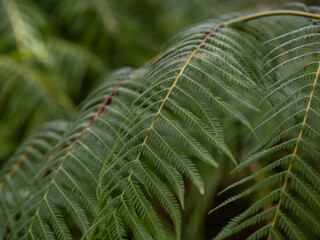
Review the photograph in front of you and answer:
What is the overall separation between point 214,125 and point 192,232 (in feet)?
2.08

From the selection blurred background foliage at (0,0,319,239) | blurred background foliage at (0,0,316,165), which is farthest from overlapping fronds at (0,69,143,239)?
blurred background foliage at (0,0,316,165)

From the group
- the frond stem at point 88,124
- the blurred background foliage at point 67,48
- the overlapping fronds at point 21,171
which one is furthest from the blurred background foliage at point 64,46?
the frond stem at point 88,124

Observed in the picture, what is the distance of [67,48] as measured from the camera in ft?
6.60

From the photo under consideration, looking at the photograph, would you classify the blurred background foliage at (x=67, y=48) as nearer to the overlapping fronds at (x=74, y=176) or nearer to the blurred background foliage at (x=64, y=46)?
the blurred background foliage at (x=64, y=46)

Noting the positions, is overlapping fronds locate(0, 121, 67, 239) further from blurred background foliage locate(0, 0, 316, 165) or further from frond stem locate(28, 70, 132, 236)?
blurred background foliage locate(0, 0, 316, 165)

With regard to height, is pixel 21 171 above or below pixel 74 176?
below

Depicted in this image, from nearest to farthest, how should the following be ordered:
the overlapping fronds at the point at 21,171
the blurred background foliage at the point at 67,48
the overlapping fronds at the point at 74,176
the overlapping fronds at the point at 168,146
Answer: the overlapping fronds at the point at 168,146 → the overlapping fronds at the point at 74,176 → the overlapping fronds at the point at 21,171 → the blurred background foliage at the point at 67,48

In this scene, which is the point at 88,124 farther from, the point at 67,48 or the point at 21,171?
the point at 67,48

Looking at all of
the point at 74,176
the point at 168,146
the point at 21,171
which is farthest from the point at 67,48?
the point at 168,146

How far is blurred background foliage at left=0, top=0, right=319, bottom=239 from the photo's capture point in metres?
1.61

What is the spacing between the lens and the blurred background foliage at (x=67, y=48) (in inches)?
63.4

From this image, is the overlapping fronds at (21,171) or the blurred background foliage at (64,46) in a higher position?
the blurred background foliage at (64,46)

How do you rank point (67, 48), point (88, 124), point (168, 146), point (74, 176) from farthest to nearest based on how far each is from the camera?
point (67, 48)
point (88, 124)
point (74, 176)
point (168, 146)

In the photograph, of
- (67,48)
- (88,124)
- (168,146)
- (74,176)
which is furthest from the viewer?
(67,48)
